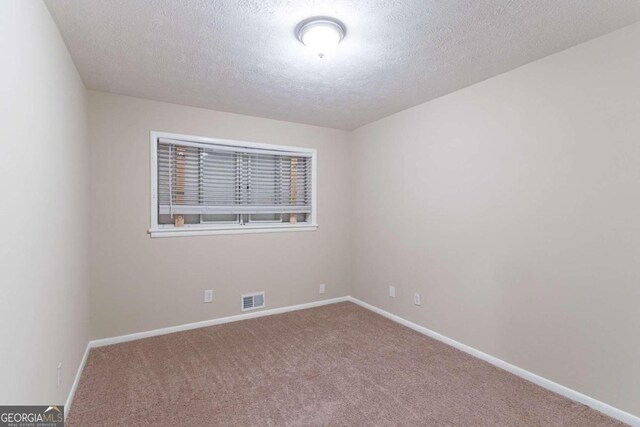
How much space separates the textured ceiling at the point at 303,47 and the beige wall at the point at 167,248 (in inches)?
13.8

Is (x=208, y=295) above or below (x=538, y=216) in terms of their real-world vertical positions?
below

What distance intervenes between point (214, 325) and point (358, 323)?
160 centimetres

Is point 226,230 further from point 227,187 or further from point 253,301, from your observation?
point 253,301

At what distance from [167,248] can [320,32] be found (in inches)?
101

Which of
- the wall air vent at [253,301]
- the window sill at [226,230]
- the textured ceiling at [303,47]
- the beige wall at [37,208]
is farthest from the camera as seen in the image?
the wall air vent at [253,301]

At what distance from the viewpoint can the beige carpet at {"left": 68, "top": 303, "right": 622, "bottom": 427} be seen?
2.03m

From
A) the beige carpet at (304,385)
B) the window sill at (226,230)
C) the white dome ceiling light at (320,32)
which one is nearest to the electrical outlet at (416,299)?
the beige carpet at (304,385)

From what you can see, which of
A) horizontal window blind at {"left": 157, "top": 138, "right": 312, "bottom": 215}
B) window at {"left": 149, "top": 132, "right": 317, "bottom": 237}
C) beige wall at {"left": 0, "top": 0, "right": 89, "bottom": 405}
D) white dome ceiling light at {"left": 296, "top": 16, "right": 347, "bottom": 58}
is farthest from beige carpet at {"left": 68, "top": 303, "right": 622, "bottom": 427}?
white dome ceiling light at {"left": 296, "top": 16, "right": 347, "bottom": 58}

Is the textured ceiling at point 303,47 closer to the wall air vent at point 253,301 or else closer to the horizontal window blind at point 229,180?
the horizontal window blind at point 229,180

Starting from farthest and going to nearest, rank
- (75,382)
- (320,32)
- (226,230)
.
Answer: (226,230)
(75,382)
(320,32)

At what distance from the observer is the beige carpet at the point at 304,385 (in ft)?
6.65

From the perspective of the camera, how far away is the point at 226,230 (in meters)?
3.67

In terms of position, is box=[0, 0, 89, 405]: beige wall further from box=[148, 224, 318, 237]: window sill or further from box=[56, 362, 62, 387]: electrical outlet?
box=[148, 224, 318, 237]: window sill

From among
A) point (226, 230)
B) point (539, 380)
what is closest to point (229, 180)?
point (226, 230)
